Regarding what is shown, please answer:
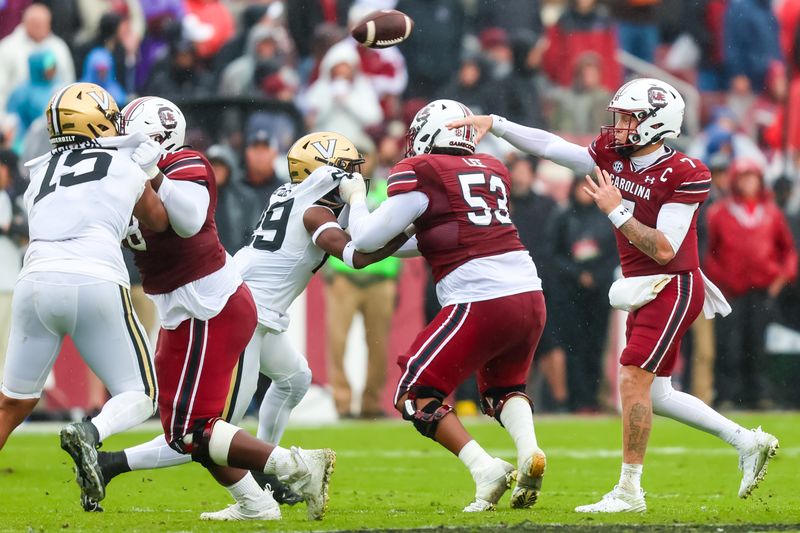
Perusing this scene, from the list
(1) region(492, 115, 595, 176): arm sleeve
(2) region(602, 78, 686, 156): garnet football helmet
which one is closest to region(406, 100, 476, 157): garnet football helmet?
(1) region(492, 115, 595, 176): arm sleeve

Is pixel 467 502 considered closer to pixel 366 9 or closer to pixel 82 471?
pixel 82 471

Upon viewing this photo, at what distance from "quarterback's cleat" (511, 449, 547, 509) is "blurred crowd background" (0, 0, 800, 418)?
598cm

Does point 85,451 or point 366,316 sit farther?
point 366,316

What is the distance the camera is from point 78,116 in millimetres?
6168

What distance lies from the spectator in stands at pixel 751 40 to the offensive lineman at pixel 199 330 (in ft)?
34.7

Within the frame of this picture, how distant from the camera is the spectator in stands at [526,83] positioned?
14.5 meters

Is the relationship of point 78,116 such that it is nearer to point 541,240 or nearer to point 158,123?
point 158,123

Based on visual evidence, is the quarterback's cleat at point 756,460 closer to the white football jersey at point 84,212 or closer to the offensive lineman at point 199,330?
the offensive lineman at point 199,330

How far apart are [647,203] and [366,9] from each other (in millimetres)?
8846

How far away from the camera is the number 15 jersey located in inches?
Result: 260

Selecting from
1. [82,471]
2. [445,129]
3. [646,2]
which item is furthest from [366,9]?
[82,471]

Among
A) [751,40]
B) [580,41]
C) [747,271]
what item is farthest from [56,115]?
[751,40]

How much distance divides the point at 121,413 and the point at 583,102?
31.9ft

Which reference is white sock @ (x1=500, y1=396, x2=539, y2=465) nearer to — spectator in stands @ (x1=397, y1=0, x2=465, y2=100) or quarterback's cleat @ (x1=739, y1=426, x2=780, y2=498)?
quarterback's cleat @ (x1=739, y1=426, x2=780, y2=498)
